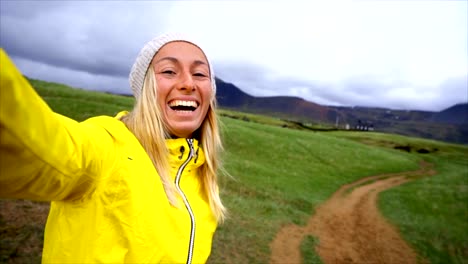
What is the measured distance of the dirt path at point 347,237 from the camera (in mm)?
12539

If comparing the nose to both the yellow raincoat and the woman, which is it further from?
the yellow raincoat

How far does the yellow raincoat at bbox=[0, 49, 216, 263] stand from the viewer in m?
1.26

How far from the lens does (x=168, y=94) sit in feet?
9.91

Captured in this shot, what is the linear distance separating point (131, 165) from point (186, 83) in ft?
3.75

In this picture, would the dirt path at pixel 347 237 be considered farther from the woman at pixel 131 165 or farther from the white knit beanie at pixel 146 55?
the white knit beanie at pixel 146 55

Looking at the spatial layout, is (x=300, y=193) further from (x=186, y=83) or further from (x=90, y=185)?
(x=90, y=185)

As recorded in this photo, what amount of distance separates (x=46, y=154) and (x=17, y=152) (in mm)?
137

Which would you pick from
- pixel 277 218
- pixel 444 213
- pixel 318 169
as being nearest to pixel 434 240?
pixel 444 213

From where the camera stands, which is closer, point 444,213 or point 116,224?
point 116,224

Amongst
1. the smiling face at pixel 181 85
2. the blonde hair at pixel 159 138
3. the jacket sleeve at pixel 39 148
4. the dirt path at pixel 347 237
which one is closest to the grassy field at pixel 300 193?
the dirt path at pixel 347 237

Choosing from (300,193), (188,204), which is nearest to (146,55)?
(188,204)

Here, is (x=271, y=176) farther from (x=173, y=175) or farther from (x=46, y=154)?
(x=46, y=154)

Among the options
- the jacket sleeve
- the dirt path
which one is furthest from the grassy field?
the jacket sleeve

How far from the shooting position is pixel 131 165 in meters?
2.20
